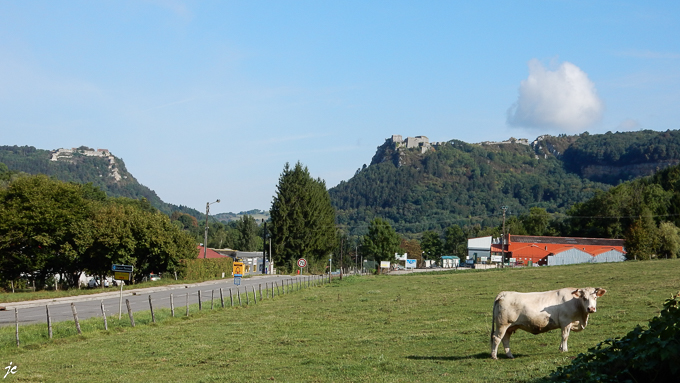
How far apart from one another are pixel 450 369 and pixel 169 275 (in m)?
63.7

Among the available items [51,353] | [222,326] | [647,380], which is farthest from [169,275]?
[647,380]

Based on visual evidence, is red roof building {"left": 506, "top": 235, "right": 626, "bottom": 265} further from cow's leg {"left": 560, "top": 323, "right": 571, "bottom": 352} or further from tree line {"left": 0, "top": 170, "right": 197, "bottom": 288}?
cow's leg {"left": 560, "top": 323, "right": 571, "bottom": 352}

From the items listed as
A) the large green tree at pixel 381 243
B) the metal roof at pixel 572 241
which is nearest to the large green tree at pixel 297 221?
the large green tree at pixel 381 243

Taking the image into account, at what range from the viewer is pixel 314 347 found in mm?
18031

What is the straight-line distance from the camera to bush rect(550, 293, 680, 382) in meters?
8.21

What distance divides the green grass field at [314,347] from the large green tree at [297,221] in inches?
2710

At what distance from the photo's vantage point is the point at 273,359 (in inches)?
635

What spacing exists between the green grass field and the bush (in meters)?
1.67

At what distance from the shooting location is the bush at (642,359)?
8211 mm

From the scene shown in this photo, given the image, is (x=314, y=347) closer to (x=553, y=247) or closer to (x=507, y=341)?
(x=507, y=341)

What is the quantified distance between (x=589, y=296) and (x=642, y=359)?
509 cm

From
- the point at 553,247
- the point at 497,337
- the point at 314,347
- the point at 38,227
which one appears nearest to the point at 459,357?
the point at 497,337

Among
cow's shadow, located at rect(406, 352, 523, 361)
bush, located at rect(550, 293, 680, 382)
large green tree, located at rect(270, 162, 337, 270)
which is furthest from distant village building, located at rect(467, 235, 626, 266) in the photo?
bush, located at rect(550, 293, 680, 382)

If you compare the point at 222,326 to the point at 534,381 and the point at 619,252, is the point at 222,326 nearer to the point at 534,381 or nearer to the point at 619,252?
the point at 534,381
